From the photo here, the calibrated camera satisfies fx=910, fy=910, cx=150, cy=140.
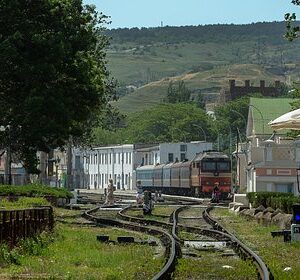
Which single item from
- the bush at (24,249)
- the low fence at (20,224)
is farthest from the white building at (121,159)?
the bush at (24,249)

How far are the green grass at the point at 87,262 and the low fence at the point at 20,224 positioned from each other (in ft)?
1.77

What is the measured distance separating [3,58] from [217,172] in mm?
41495

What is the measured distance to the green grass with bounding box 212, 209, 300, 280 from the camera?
16.2 meters

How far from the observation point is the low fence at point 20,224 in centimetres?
1838

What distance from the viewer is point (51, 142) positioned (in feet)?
145

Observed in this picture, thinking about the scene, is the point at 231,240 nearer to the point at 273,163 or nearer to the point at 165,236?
the point at 165,236

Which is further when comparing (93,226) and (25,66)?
(25,66)

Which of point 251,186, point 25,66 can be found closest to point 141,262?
point 25,66

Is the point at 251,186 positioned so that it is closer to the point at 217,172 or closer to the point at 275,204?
the point at 217,172

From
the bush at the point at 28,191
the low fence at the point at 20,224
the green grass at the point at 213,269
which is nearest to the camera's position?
the green grass at the point at 213,269

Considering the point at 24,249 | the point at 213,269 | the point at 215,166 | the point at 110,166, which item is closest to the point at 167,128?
the point at 110,166

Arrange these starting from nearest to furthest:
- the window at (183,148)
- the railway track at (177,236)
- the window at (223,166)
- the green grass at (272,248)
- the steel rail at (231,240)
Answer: the steel rail at (231,240) < the railway track at (177,236) < the green grass at (272,248) < the window at (223,166) < the window at (183,148)

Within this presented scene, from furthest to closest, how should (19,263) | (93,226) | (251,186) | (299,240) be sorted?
(251,186)
(93,226)
(299,240)
(19,263)

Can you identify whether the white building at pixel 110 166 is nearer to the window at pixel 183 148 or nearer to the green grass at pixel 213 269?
the window at pixel 183 148
